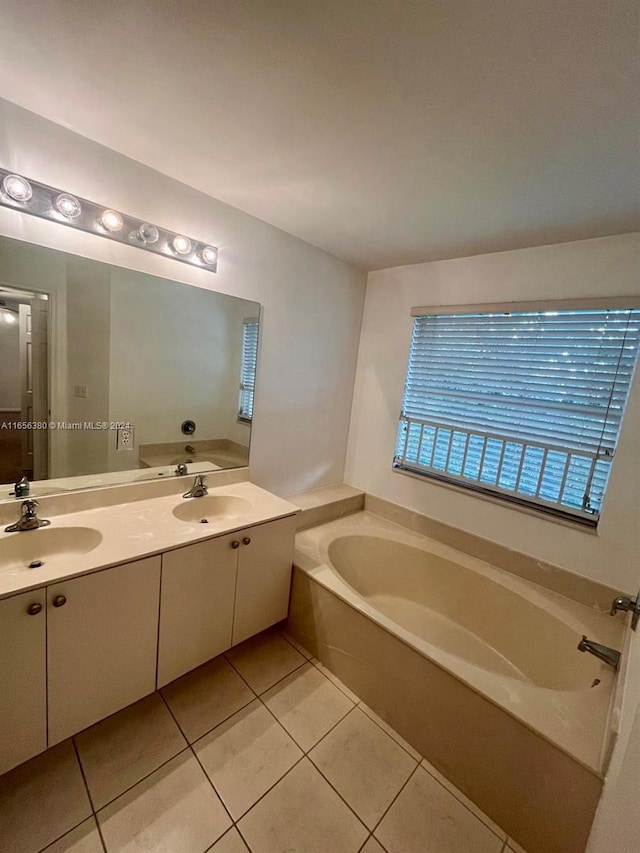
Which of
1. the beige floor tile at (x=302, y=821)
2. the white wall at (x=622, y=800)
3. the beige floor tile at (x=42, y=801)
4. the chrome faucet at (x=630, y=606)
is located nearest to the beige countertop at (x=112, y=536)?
the beige floor tile at (x=42, y=801)

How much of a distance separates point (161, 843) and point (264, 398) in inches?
69.7

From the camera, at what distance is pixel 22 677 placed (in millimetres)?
975

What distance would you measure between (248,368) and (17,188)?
111 cm

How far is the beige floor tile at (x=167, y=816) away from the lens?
1.00m

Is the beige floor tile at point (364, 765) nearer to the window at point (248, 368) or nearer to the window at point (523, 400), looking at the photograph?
the window at point (523, 400)

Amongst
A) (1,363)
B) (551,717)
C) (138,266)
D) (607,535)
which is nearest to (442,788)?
(551,717)

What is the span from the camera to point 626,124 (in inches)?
36.7

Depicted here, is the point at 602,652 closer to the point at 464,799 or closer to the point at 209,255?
the point at 464,799

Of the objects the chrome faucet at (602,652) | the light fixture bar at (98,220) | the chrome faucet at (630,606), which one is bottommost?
the chrome faucet at (602,652)

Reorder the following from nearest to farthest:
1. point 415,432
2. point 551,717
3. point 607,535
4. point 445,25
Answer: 1. point 445,25
2. point 551,717
3. point 607,535
4. point 415,432

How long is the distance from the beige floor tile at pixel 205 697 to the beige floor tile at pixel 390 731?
525mm

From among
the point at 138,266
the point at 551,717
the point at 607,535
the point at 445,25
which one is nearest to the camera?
the point at 445,25

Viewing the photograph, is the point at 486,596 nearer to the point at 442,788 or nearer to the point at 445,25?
the point at 442,788

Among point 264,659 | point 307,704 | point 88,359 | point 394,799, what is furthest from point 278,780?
point 88,359
